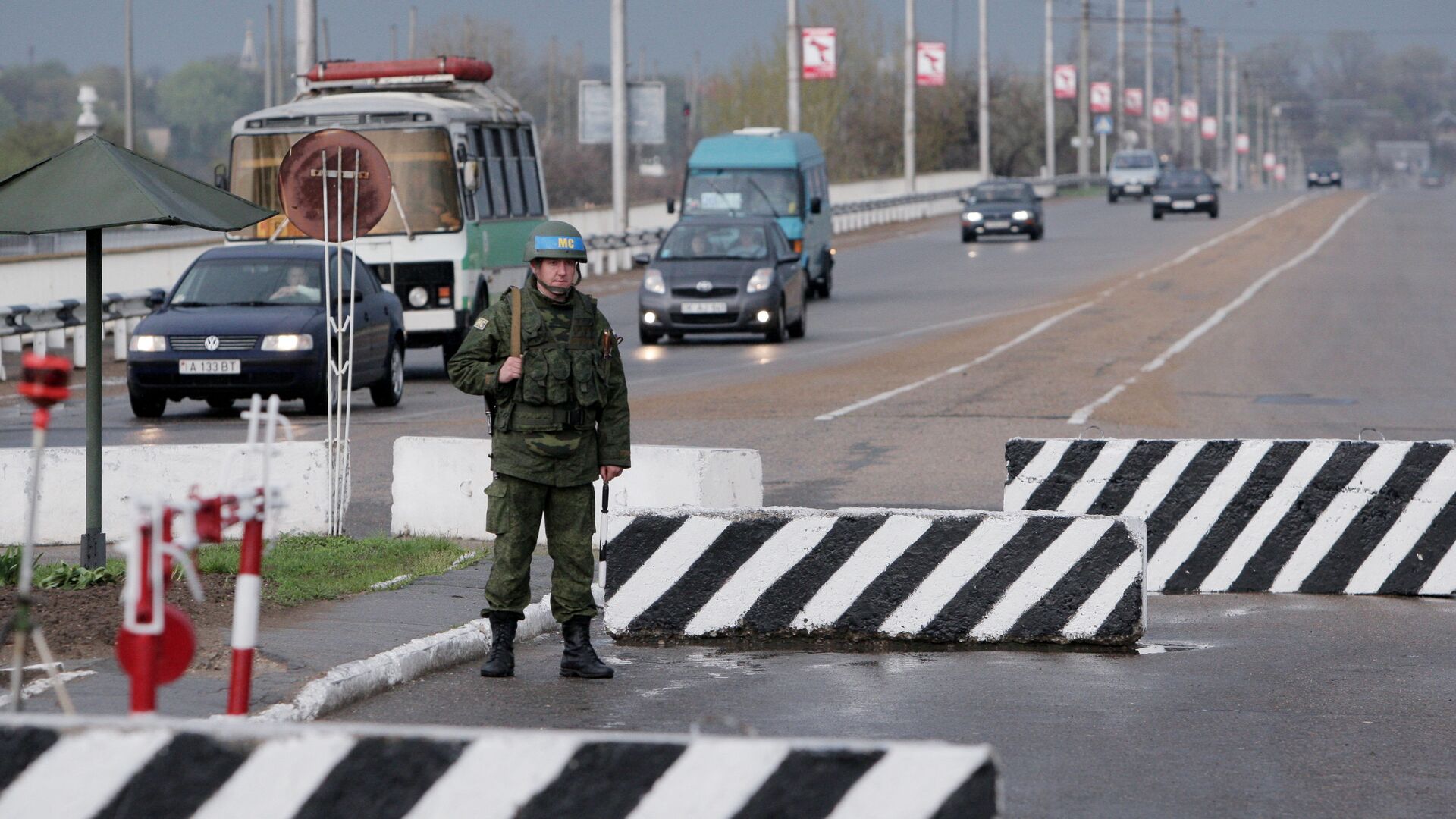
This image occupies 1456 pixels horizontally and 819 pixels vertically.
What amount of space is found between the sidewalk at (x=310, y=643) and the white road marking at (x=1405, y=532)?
4004mm

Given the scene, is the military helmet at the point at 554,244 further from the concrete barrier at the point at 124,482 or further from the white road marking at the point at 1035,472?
the concrete barrier at the point at 124,482

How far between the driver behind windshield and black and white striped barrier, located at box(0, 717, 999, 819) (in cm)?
1634

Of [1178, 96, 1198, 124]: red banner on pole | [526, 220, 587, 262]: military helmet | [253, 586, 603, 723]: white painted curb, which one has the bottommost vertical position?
[253, 586, 603, 723]: white painted curb

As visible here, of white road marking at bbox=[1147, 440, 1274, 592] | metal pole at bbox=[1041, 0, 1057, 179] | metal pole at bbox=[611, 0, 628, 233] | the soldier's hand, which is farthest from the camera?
metal pole at bbox=[1041, 0, 1057, 179]

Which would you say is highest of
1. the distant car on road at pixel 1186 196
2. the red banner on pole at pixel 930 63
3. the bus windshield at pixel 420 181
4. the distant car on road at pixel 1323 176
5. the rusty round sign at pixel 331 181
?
the red banner on pole at pixel 930 63

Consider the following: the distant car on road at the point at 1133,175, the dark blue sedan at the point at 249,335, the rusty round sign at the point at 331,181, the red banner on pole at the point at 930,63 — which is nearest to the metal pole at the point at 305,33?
the dark blue sedan at the point at 249,335

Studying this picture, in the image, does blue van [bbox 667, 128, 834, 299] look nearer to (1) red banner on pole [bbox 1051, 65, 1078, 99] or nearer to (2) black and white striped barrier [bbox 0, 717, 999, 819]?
(2) black and white striped barrier [bbox 0, 717, 999, 819]

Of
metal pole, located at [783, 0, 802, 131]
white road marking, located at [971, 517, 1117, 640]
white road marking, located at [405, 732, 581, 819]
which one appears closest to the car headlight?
white road marking, located at [971, 517, 1117, 640]

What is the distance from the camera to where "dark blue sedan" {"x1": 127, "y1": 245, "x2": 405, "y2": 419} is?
62.5 feet

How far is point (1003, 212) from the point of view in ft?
184

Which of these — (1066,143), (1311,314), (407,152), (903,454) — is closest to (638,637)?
(903,454)

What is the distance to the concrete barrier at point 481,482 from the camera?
1144 cm

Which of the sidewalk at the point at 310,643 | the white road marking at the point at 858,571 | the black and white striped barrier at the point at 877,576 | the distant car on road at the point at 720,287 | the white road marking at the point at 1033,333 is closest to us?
the sidewalk at the point at 310,643

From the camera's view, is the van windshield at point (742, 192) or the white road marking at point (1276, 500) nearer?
the white road marking at point (1276, 500)
